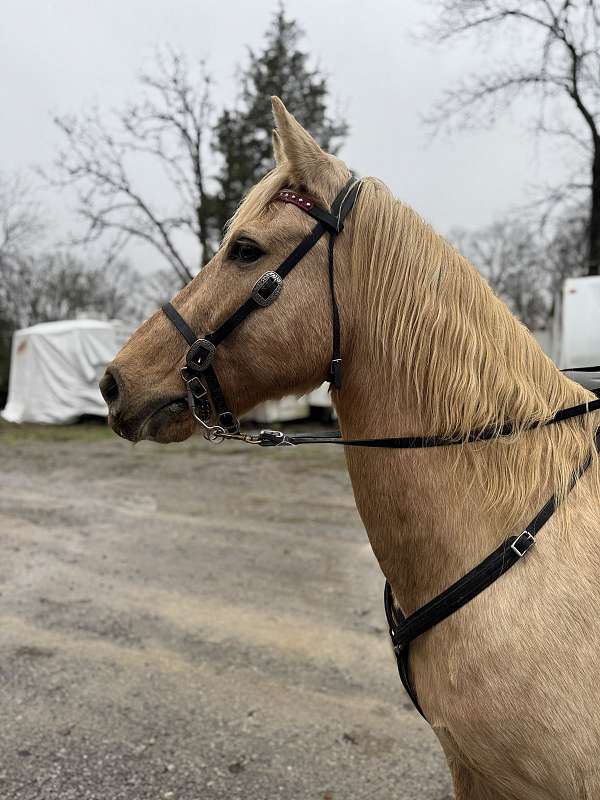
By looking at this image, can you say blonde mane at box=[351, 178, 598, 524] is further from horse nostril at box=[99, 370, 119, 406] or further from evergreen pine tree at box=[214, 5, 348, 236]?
evergreen pine tree at box=[214, 5, 348, 236]

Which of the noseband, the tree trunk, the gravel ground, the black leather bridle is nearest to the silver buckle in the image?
the black leather bridle

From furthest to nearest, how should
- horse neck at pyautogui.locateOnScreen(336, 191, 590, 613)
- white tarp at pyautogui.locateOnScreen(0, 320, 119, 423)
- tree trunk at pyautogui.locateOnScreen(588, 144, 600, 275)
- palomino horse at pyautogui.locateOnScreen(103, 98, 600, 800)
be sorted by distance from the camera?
1. white tarp at pyautogui.locateOnScreen(0, 320, 119, 423)
2. tree trunk at pyautogui.locateOnScreen(588, 144, 600, 275)
3. horse neck at pyautogui.locateOnScreen(336, 191, 590, 613)
4. palomino horse at pyautogui.locateOnScreen(103, 98, 600, 800)

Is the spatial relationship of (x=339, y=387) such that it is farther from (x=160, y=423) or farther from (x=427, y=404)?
(x=160, y=423)

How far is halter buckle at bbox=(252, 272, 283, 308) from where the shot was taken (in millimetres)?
1621

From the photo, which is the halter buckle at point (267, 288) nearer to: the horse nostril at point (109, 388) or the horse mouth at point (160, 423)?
the horse mouth at point (160, 423)

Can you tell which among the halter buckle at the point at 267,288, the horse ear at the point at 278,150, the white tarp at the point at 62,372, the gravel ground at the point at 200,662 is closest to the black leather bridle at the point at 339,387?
the halter buckle at the point at 267,288

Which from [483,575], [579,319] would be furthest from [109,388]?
[579,319]

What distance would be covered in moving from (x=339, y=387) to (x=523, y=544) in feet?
2.23

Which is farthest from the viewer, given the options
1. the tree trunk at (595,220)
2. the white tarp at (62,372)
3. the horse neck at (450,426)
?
the white tarp at (62,372)

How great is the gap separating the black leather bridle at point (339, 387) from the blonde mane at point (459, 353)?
4cm

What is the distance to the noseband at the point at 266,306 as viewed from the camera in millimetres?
1631

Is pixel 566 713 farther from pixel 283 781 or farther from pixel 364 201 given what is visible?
pixel 283 781

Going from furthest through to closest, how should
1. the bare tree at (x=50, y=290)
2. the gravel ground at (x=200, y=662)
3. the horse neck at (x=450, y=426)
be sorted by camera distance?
the bare tree at (x=50, y=290)
the gravel ground at (x=200, y=662)
the horse neck at (x=450, y=426)

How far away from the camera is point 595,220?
1458cm
